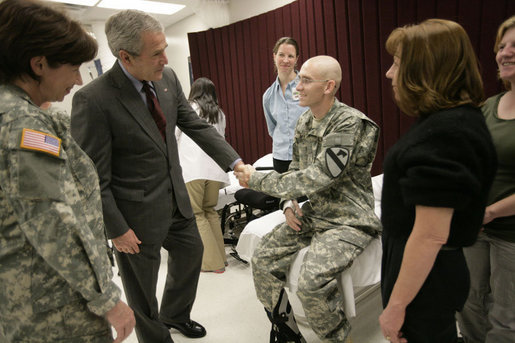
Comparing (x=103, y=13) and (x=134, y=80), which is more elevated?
(x=103, y=13)

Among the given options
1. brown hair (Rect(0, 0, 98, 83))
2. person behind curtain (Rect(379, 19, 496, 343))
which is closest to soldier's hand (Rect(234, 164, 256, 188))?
person behind curtain (Rect(379, 19, 496, 343))

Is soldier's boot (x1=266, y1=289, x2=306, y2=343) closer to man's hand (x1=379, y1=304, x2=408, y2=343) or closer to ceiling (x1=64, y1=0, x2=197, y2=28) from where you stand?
man's hand (x1=379, y1=304, x2=408, y2=343)

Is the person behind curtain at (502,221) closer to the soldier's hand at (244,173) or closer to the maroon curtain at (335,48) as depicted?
the soldier's hand at (244,173)

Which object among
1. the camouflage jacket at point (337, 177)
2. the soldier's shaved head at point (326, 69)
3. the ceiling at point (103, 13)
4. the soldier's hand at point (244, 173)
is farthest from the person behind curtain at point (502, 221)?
the ceiling at point (103, 13)

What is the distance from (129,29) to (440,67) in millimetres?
1246

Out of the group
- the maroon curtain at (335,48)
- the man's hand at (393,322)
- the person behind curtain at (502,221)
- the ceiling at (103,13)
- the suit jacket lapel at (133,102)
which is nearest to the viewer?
the man's hand at (393,322)

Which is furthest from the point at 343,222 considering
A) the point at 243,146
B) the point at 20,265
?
the point at 243,146

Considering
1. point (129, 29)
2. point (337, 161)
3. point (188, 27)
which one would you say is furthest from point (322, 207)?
point (188, 27)

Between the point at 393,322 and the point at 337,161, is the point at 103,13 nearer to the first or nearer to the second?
the point at 337,161

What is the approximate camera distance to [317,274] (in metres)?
1.64

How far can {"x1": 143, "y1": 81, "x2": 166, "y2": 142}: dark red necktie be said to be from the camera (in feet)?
5.75

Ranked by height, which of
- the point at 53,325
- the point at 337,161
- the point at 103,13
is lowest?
the point at 53,325

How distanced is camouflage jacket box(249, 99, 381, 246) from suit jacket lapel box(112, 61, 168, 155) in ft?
1.93

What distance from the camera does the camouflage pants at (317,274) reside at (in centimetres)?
164
